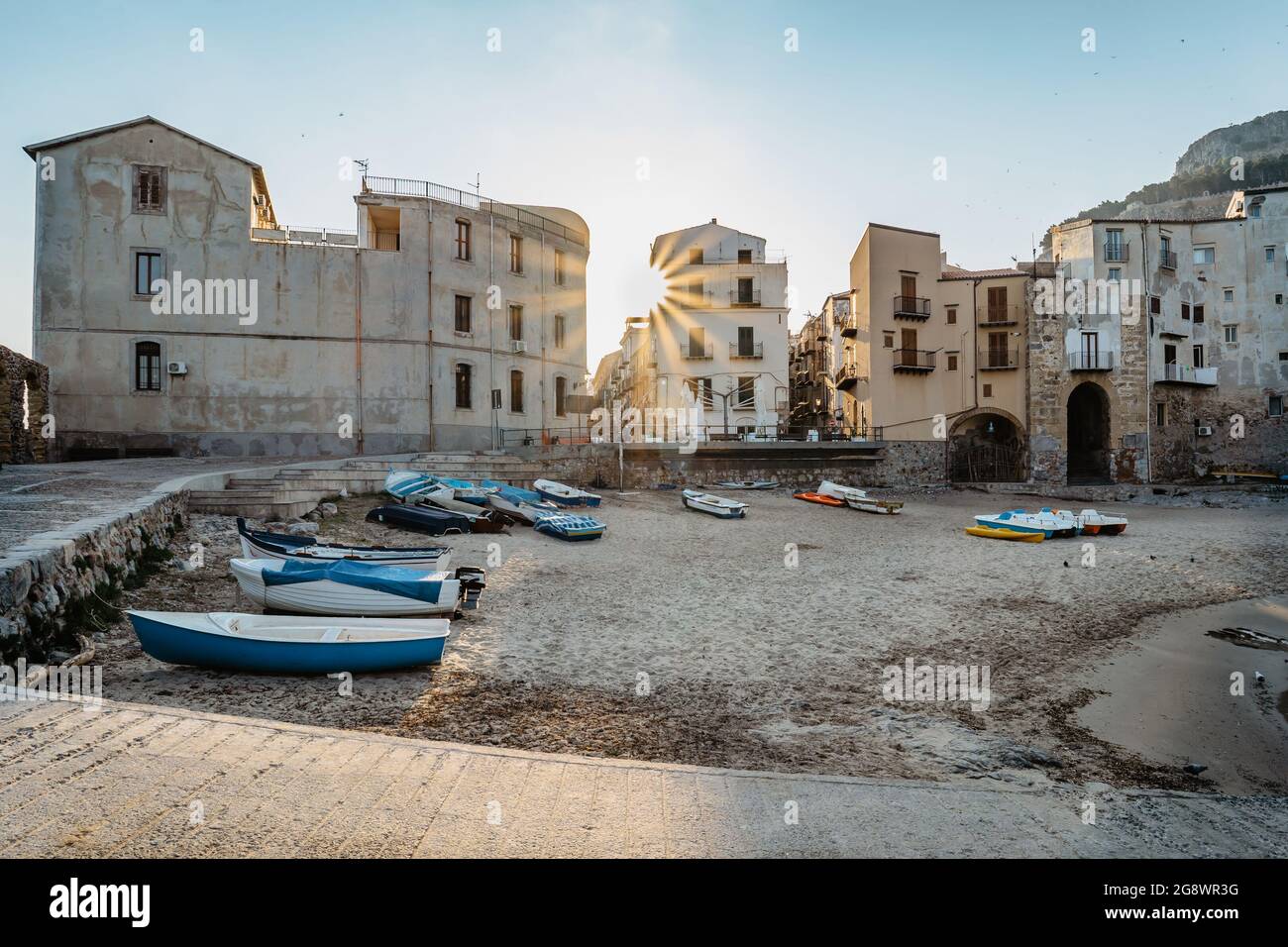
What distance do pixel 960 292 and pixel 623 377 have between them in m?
37.2

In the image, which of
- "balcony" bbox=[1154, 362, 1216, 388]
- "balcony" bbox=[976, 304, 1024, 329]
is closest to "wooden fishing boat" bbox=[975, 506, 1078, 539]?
"balcony" bbox=[976, 304, 1024, 329]

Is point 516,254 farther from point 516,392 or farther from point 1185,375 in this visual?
point 1185,375

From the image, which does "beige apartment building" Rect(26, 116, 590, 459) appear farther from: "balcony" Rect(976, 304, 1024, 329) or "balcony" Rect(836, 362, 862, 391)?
Result: "balcony" Rect(976, 304, 1024, 329)

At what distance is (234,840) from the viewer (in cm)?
364

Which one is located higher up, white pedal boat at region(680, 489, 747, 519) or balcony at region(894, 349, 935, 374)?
balcony at region(894, 349, 935, 374)

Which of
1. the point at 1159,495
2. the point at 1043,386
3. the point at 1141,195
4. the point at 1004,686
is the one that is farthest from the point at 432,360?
the point at 1141,195

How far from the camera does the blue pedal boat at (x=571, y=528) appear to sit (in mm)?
18938

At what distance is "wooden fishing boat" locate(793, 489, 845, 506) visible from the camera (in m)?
29.8

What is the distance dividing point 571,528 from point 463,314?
18.6 m

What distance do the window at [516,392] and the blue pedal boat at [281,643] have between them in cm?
2759

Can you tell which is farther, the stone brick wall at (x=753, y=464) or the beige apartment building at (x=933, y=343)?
the beige apartment building at (x=933, y=343)

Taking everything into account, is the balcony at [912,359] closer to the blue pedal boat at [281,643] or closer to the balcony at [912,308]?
the balcony at [912,308]

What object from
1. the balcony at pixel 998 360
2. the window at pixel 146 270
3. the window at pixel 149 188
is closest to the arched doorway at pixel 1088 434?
the balcony at pixel 998 360

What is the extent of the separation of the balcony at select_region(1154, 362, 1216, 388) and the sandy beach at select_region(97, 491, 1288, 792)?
26.7 meters
